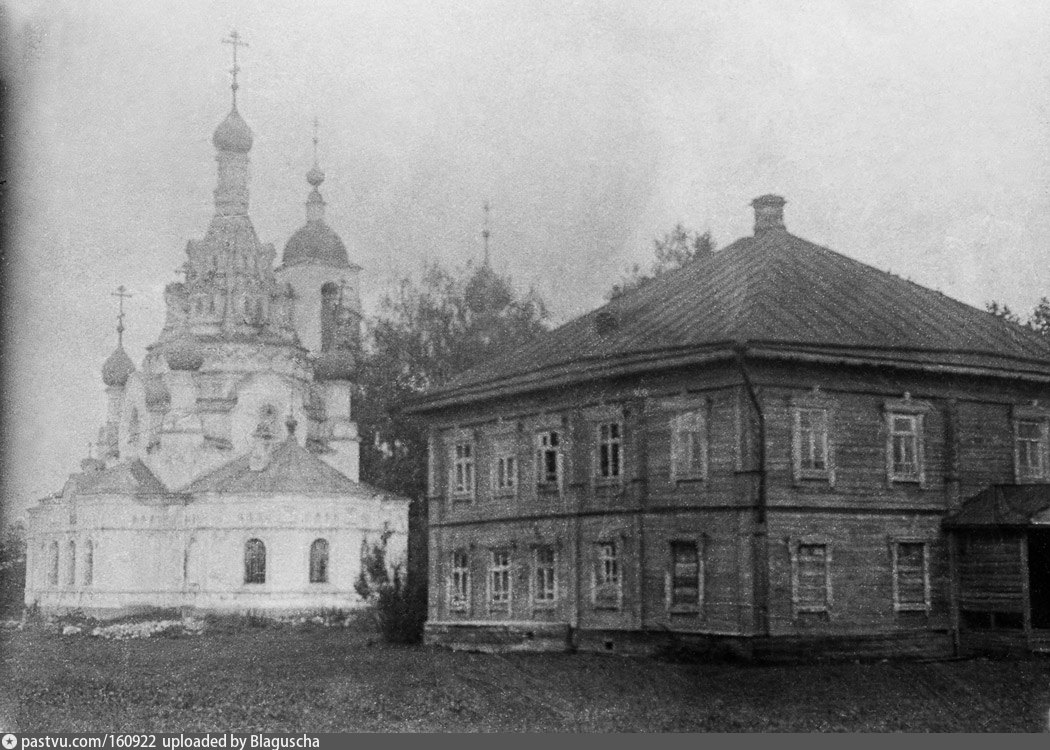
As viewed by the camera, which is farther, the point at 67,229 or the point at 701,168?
the point at 701,168

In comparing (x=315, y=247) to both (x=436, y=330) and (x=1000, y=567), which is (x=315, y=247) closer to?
(x=436, y=330)

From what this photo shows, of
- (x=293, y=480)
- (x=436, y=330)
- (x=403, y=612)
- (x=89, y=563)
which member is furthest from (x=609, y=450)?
(x=89, y=563)

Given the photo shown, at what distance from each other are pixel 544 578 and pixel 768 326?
6.87m

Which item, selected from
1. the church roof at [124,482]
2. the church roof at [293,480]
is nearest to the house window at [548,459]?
the church roof at [293,480]

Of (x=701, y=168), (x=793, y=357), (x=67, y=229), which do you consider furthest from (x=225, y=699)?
(x=701, y=168)

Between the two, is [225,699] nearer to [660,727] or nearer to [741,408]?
[660,727]

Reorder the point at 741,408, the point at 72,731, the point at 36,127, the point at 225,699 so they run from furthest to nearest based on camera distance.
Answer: the point at 741,408
the point at 36,127
the point at 225,699
the point at 72,731

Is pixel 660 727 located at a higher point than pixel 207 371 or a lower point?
lower

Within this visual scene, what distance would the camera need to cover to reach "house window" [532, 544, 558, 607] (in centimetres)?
2864

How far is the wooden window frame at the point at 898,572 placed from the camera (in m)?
26.0

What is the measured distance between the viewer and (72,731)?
18766 millimetres

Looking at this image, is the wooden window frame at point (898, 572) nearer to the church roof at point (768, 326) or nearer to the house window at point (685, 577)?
the church roof at point (768, 326)

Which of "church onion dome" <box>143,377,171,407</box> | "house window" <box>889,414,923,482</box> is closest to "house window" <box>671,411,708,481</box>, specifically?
"house window" <box>889,414,923,482</box>

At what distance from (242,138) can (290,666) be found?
30.8 metres
